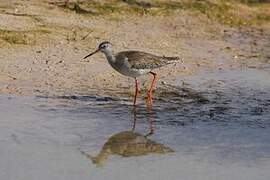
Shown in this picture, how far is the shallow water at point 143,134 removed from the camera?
321 inches

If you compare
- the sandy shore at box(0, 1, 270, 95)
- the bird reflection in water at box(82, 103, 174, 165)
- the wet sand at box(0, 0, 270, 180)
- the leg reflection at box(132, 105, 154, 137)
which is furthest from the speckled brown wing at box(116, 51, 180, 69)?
the bird reflection in water at box(82, 103, 174, 165)

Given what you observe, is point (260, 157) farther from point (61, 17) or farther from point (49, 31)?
point (61, 17)

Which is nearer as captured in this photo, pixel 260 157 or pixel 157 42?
pixel 260 157

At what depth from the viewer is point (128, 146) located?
9.05 m

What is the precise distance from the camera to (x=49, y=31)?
14688 millimetres

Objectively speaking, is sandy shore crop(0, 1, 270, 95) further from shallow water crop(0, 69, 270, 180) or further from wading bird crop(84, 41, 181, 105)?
shallow water crop(0, 69, 270, 180)

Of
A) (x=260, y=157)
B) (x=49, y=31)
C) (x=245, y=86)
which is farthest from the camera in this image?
(x=49, y=31)

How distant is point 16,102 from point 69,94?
90 cm

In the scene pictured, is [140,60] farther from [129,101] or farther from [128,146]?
[128,146]

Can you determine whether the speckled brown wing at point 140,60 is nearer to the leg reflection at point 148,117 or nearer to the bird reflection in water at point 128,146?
the leg reflection at point 148,117

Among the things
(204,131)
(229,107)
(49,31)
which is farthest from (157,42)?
(204,131)

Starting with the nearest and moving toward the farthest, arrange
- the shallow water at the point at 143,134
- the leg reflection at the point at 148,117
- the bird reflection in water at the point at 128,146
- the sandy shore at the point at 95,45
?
the shallow water at the point at 143,134, the bird reflection in water at the point at 128,146, the leg reflection at the point at 148,117, the sandy shore at the point at 95,45

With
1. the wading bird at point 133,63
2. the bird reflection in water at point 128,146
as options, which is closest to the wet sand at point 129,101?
the bird reflection in water at point 128,146

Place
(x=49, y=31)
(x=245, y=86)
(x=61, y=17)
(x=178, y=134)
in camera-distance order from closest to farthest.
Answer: (x=178, y=134), (x=245, y=86), (x=49, y=31), (x=61, y=17)
